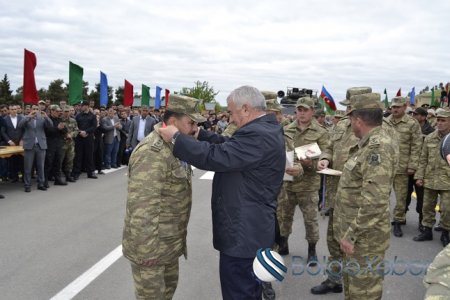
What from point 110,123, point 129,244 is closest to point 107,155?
point 110,123

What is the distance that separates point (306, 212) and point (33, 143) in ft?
22.4

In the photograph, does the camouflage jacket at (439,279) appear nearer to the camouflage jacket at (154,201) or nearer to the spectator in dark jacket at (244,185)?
the spectator in dark jacket at (244,185)

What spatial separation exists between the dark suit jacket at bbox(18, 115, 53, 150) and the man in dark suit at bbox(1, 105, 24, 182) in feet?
2.56

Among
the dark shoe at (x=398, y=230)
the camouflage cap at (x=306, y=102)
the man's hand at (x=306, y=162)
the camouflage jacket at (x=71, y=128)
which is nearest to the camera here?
the man's hand at (x=306, y=162)

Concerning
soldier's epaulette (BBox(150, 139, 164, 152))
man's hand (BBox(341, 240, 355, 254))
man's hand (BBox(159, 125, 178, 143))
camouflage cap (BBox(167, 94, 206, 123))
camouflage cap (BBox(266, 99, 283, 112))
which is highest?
camouflage cap (BBox(266, 99, 283, 112))

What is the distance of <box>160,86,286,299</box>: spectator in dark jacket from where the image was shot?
2.51 metres

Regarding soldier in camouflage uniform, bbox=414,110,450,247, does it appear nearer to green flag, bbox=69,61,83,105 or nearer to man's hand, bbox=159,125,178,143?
man's hand, bbox=159,125,178,143

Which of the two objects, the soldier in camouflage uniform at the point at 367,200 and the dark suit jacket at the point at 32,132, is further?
the dark suit jacket at the point at 32,132

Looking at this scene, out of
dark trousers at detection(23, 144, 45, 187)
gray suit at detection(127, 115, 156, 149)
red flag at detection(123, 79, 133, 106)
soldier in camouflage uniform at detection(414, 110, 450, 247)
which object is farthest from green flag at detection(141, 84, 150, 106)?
soldier in camouflage uniform at detection(414, 110, 450, 247)

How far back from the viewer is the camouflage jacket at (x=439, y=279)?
1.20 m

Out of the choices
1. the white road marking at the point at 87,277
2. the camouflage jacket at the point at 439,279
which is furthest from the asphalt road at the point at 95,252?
the camouflage jacket at the point at 439,279

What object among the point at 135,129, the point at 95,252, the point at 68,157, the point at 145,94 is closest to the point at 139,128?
the point at 135,129

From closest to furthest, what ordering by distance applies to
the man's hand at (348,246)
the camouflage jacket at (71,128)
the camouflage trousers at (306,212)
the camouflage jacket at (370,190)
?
the camouflage jacket at (370,190)
the man's hand at (348,246)
the camouflage trousers at (306,212)
the camouflage jacket at (71,128)

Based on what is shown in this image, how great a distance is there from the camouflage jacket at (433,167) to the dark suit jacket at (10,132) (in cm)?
893
